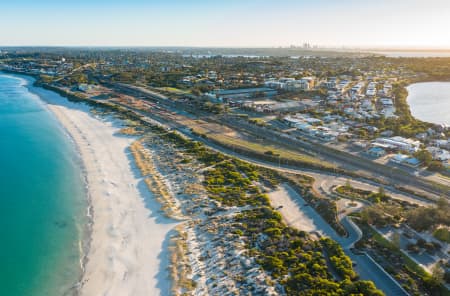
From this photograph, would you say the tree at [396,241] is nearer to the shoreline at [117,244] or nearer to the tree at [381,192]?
the tree at [381,192]

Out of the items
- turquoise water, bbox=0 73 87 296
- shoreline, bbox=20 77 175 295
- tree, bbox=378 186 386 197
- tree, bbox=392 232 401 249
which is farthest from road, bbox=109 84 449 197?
turquoise water, bbox=0 73 87 296

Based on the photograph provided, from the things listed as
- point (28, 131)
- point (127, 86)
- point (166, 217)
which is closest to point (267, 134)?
point (166, 217)

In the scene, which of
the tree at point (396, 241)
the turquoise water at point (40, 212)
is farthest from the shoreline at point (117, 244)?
the tree at point (396, 241)

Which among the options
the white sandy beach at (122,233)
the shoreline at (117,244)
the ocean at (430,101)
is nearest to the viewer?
the shoreline at (117,244)

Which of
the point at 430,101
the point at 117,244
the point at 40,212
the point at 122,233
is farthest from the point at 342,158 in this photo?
the point at 430,101

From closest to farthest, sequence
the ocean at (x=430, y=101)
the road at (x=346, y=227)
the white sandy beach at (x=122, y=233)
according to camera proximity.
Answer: the road at (x=346, y=227) → the white sandy beach at (x=122, y=233) → the ocean at (x=430, y=101)

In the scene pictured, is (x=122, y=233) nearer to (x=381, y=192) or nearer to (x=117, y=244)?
(x=117, y=244)

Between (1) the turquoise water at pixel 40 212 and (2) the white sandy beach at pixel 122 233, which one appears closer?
(2) the white sandy beach at pixel 122 233
